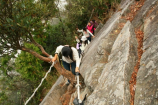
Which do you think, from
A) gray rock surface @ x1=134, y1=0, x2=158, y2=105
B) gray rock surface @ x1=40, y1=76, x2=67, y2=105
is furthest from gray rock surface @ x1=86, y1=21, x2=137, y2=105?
gray rock surface @ x1=40, y1=76, x2=67, y2=105

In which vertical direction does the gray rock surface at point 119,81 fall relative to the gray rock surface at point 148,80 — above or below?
above

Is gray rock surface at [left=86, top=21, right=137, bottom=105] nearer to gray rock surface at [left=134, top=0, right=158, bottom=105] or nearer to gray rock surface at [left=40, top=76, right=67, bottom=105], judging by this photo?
gray rock surface at [left=134, top=0, right=158, bottom=105]

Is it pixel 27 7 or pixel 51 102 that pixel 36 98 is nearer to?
pixel 51 102

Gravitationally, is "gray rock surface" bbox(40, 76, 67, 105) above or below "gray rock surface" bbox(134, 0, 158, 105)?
above

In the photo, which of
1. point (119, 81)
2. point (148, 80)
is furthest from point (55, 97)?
point (148, 80)

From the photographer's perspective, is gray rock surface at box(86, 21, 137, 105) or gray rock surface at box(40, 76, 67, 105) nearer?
gray rock surface at box(86, 21, 137, 105)

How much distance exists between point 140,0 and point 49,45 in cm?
1080

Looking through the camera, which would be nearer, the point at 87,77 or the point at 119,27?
the point at 87,77

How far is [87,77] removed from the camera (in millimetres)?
4020

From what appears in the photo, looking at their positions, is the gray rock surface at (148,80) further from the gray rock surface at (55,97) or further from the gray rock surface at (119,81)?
the gray rock surface at (55,97)

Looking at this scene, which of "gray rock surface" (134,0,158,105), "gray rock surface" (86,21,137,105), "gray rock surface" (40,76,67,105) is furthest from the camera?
"gray rock surface" (40,76,67,105)

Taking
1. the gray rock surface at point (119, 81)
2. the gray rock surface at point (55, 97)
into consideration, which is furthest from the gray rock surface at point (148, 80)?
the gray rock surface at point (55, 97)

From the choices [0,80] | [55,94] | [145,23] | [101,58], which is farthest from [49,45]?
[145,23]

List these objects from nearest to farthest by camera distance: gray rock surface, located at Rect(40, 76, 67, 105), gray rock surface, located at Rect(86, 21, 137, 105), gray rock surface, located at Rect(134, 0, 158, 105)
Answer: gray rock surface, located at Rect(134, 0, 158, 105) → gray rock surface, located at Rect(86, 21, 137, 105) → gray rock surface, located at Rect(40, 76, 67, 105)
